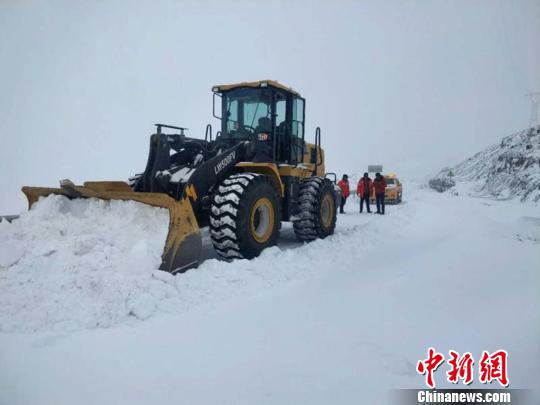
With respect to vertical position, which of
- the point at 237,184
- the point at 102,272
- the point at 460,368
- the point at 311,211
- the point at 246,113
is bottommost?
the point at 460,368

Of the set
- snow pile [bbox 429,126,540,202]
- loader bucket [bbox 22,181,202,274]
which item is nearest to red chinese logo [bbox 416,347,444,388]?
loader bucket [bbox 22,181,202,274]

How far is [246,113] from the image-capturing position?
7.19 meters

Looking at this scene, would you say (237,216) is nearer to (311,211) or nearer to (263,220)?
(263,220)

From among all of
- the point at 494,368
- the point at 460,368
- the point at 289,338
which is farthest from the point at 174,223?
the point at 494,368

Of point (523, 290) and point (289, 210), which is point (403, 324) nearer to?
point (523, 290)

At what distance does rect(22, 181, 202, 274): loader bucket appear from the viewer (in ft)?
14.8

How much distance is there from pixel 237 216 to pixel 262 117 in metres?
2.55

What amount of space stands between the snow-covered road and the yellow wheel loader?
1.52ft

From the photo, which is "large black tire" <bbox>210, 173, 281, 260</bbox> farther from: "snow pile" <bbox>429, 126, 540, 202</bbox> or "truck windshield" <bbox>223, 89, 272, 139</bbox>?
"snow pile" <bbox>429, 126, 540, 202</bbox>

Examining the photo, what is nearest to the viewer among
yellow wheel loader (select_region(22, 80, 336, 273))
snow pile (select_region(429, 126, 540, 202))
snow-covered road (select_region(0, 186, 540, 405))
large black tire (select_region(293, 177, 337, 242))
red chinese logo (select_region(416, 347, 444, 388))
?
snow-covered road (select_region(0, 186, 540, 405))

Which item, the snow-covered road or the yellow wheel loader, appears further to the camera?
the yellow wheel loader

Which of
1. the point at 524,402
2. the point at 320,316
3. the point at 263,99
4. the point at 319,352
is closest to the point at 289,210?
the point at 263,99

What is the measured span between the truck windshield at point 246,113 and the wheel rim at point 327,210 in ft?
6.33

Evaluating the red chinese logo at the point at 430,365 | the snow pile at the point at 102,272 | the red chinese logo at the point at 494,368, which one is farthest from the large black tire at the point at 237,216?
the red chinese logo at the point at 494,368
